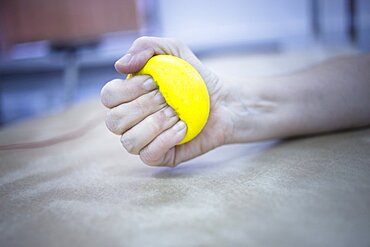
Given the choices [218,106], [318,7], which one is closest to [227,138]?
[218,106]

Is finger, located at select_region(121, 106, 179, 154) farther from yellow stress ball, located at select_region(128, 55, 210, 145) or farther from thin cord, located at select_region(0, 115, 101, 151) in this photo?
thin cord, located at select_region(0, 115, 101, 151)

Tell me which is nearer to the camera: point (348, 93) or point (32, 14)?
point (348, 93)

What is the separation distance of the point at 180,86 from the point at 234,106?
0.60 feet

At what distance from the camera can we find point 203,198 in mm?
499

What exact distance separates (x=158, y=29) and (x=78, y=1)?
Answer: 3.13 ft

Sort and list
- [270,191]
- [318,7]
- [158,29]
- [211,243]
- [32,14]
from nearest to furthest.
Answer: [211,243]
[270,191]
[32,14]
[318,7]
[158,29]

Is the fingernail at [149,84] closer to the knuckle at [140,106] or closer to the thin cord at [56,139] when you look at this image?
the knuckle at [140,106]

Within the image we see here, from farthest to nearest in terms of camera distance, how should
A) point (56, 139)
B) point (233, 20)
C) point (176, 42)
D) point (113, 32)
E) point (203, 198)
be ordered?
point (233, 20) → point (113, 32) → point (56, 139) → point (176, 42) → point (203, 198)

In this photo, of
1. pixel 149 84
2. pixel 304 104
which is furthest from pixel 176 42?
pixel 304 104

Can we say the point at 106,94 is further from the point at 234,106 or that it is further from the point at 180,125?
the point at 234,106

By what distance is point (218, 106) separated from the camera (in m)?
0.69

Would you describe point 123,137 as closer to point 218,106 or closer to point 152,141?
point 152,141

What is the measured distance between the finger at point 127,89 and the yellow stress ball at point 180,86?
1cm

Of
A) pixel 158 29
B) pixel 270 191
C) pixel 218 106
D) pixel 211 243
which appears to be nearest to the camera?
pixel 211 243
